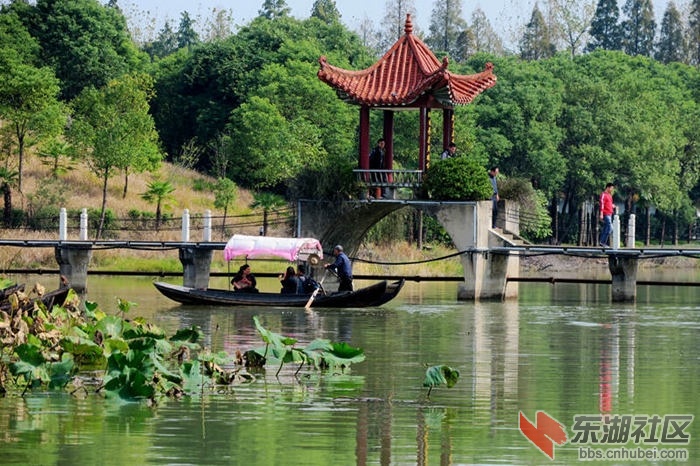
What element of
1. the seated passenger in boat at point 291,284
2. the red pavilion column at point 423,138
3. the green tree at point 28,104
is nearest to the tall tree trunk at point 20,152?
the green tree at point 28,104

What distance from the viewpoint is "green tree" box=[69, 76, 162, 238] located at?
2504 inches

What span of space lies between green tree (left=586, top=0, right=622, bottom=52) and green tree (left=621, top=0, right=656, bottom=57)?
59 centimetres

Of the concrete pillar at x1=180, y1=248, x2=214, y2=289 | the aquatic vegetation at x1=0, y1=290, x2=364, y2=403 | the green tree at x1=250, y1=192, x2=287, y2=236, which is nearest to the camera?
the aquatic vegetation at x1=0, y1=290, x2=364, y2=403

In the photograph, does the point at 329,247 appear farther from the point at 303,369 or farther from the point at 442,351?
the point at 303,369

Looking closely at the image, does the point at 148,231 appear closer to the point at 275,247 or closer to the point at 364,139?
the point at 364,139

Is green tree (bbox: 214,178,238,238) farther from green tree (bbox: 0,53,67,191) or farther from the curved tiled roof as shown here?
the curved tiled roof

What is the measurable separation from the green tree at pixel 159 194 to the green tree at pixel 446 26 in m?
55.3

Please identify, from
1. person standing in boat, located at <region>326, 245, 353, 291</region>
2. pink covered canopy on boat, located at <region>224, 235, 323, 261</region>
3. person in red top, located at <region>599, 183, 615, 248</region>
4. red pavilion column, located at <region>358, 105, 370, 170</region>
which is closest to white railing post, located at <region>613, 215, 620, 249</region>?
person in red top, located at <region>599, 183, 615, 248</region>

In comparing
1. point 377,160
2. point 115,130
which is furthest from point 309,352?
point 115,130

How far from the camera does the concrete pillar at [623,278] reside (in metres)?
44.3

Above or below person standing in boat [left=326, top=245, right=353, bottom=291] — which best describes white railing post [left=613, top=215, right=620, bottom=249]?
above

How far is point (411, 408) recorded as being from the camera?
888 inches

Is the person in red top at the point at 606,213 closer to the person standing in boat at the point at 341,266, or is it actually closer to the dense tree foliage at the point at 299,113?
the person standing in boat at the point at 341,266

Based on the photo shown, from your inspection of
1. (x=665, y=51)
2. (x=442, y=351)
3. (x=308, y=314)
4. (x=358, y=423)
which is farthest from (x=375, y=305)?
(x=665, y=51)
